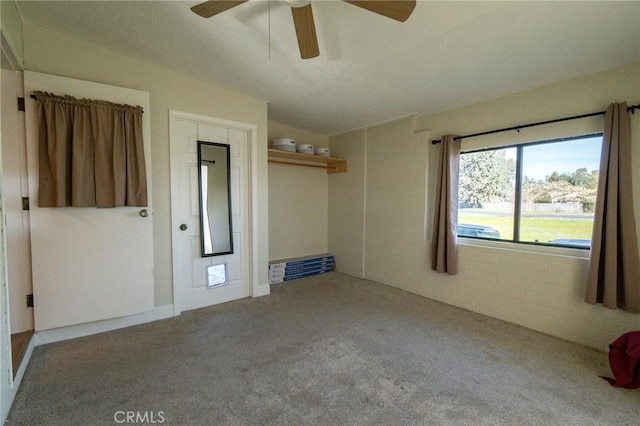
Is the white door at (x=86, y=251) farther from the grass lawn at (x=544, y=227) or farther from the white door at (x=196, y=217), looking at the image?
the grass lawn at (x=544, y=227)

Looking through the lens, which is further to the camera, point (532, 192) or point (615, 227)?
point (532, 192)

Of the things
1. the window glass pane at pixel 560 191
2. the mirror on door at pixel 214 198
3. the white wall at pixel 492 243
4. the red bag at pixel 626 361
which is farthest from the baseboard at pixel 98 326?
the window glass pane at pixel 560 191

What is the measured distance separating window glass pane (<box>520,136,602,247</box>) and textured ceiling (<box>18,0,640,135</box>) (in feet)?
2.22

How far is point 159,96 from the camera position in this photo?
2699 mm

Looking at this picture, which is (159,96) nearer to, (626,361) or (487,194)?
(487,194)

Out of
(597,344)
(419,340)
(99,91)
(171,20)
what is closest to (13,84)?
(99,91)

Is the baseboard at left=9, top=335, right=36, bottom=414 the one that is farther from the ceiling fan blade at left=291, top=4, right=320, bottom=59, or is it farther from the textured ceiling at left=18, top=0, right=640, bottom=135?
the ceiling fan blade at left=291, top=4, right=320, bottom=59

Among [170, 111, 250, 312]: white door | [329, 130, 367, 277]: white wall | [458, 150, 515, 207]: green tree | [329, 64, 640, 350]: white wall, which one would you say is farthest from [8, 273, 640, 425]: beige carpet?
[329, 130, 367, 277]: white wall

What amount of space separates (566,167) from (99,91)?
433 centimetres

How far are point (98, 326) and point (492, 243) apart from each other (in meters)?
4.08

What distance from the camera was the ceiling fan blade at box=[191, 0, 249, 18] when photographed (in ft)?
4.87

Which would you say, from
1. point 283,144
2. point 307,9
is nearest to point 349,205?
point 283,144

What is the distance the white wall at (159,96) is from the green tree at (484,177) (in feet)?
8.26

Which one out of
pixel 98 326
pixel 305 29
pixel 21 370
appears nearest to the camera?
pixel 305 29
